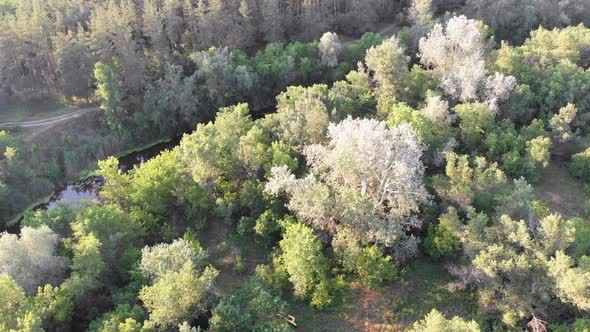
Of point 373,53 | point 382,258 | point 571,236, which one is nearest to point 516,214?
point 571,236

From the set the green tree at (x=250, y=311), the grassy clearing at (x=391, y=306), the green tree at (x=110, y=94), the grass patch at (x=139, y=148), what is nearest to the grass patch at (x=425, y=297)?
the grassy clearing at (x=391, y=306)

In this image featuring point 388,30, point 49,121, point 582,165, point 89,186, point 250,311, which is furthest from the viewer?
point 388,30

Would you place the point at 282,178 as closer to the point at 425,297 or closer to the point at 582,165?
the point at 425,297

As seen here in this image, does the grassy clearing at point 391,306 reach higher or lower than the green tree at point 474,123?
lower

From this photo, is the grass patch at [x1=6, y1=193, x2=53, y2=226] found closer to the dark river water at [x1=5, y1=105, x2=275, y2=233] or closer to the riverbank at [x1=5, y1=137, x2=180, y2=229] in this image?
the riverbank at [x1=5, y1=137, x2=180, y2=229]

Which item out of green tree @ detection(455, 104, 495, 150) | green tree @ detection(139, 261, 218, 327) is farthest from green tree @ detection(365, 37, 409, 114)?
green tree @ detection(139, 261, 218, 327)

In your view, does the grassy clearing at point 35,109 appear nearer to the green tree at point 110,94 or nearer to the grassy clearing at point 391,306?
the green tree at point 110,94

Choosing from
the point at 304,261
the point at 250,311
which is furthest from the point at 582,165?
the point at 250,311

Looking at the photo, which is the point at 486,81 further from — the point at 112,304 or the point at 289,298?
the point at 112,304
